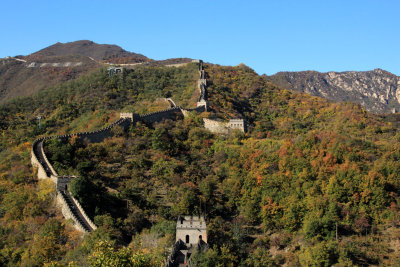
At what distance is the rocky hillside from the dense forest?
215ft

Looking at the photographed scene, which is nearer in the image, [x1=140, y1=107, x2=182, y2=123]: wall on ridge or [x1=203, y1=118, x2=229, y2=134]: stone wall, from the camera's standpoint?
[x1=140, y1=107, x2=182, y2=123]: wall on ridge

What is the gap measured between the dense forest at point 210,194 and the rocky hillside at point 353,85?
6562cm

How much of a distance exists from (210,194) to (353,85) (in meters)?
104

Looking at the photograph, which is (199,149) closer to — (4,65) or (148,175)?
(148,175)

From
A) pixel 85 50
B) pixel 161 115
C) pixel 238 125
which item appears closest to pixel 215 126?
pixel 238 125

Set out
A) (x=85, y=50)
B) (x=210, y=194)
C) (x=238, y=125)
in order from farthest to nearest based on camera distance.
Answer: (x=85, y=50) < (x=238, y=125) < (x=210, y=194)

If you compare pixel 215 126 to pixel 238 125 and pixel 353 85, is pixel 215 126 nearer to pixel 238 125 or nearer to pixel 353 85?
pixel 238 125

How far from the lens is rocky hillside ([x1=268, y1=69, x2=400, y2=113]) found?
132 metres

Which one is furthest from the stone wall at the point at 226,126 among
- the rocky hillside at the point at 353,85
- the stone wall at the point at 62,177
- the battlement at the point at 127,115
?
the rocky hillside at the point at 353,85

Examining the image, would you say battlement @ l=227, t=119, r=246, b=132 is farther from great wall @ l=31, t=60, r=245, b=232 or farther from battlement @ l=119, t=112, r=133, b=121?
battlement @ l=119, t=112, r=133, b=121

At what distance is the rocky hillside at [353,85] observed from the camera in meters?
132

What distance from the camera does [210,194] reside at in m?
47.1

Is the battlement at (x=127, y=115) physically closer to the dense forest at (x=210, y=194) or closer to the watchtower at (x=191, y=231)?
the dense forest at (x=210, y=194)

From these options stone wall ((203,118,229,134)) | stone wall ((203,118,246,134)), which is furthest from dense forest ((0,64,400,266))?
stone wall ((203,118,246,134))
